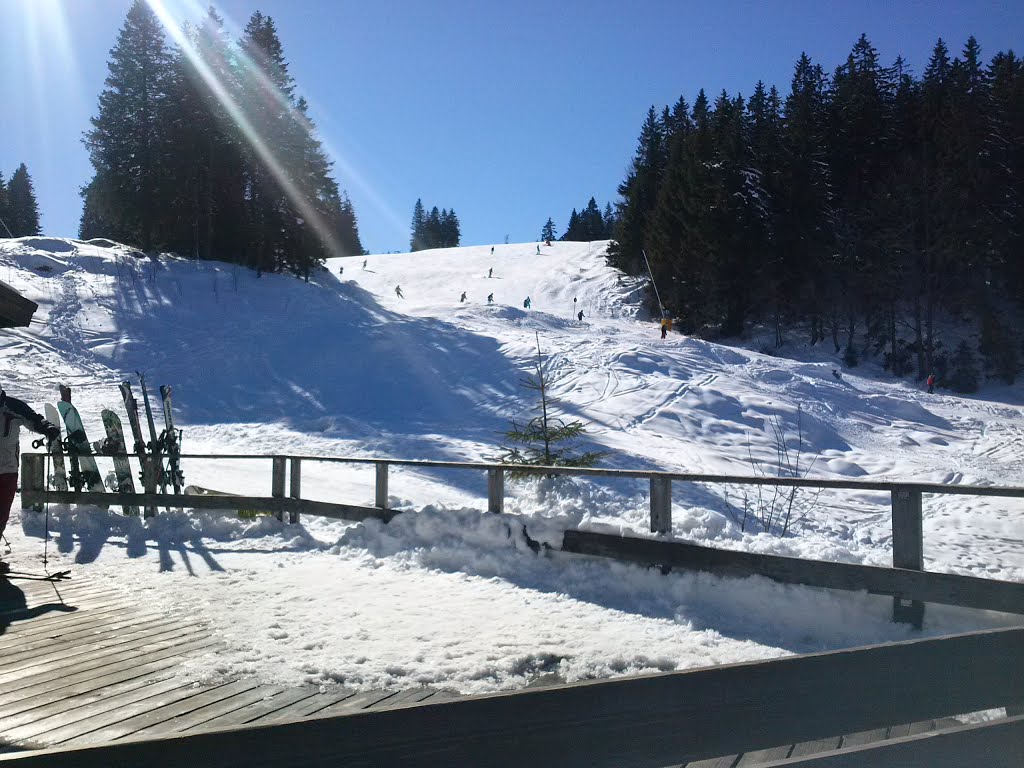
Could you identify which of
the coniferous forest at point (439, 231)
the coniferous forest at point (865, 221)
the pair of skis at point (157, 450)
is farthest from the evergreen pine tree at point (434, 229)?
the pair of skis at point (157, 450)

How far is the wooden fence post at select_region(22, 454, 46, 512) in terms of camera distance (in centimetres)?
1002

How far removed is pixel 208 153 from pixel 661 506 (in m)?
39.2

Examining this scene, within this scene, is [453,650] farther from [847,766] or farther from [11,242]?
[11,242]

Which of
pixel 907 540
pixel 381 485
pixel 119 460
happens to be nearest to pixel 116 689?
pixel 381 485

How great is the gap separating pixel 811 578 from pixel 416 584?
11.8 feet

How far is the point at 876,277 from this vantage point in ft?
124

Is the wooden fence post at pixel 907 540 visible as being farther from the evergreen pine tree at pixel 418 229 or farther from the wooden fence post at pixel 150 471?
the evergreen pine tree at pixel 418 229

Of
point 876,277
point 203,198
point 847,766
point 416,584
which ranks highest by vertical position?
point 203,198

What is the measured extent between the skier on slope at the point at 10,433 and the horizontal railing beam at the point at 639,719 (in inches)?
246

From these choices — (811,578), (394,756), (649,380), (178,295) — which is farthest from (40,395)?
(394,756)

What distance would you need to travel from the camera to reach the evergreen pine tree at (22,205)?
2758 inches

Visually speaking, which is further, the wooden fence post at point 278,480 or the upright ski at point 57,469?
the upright ski at point 57,469

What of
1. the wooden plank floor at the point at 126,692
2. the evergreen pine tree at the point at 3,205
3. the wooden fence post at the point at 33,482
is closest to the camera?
the wooden plank floor at the point at 126,692

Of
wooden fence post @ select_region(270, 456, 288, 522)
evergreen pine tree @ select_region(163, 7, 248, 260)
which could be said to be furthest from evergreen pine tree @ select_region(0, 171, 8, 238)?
wooden fence post @ select_region(270, 456, 288, 522)
